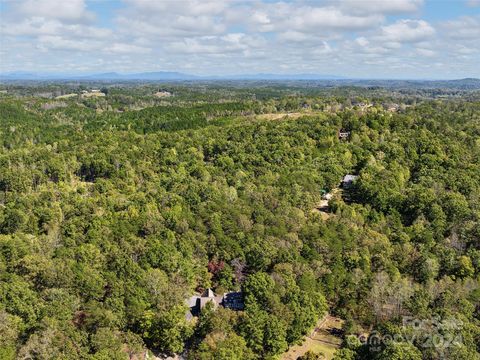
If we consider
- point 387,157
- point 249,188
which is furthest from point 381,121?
point 249,188

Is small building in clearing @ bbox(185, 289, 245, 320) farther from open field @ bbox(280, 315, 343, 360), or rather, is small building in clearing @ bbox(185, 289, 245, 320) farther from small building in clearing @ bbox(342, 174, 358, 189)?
small building in clearing @ bbox(342, 174, 358, 189)

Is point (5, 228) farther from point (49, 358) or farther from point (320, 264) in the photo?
point (320, 264)

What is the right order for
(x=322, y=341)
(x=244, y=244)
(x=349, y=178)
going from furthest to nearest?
(x=349, y=178), (x=244, y=244), (x=322, y=341)

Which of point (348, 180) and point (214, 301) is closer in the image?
point (214, 301)

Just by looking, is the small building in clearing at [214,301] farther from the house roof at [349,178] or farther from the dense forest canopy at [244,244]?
the house roof at [349,178]

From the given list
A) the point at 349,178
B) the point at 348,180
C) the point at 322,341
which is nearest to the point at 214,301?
the point at 322,341

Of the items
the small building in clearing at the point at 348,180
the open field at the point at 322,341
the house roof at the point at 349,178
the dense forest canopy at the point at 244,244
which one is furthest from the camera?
the house roof at the point at 349,178

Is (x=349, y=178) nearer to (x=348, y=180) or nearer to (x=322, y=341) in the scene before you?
(x=348, y=180)

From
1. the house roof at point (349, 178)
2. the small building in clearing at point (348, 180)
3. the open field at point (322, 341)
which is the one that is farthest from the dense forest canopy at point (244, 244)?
the house roof at point (349, 178)

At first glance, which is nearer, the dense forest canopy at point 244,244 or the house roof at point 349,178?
the dense forest canopy at point 244,244

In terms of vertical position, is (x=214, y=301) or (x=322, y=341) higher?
(x=214, y=301)
